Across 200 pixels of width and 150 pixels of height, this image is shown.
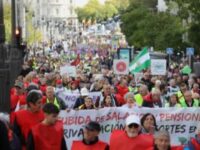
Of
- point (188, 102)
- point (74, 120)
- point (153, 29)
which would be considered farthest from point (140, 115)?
point (153, 29)

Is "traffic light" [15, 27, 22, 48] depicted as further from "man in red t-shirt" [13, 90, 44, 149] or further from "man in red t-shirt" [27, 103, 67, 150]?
"man in red t-shirt" [27, 103, 67, 150]

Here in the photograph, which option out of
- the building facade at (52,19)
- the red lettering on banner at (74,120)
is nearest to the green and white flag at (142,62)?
the red lettering on banner at (74,120)

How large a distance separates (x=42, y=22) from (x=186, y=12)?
335ft

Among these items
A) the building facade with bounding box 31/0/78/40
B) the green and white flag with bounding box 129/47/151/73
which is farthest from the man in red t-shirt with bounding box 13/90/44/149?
the building facade with bounding box 31/0/78/40

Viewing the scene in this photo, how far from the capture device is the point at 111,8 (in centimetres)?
19188

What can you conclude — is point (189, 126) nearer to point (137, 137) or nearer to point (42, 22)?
point (137, 137)

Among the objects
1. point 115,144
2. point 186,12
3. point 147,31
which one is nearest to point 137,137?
point 115,144

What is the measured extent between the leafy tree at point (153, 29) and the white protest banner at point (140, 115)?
34.1 meters

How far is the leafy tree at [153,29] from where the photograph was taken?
49.3m

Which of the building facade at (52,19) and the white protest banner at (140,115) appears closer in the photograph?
the white protest banner at (140,115)

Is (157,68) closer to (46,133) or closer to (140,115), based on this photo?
(140,115)

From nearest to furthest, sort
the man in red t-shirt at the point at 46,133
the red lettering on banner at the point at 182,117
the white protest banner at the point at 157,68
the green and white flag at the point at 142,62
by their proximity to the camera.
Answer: the man in red t-shirt at the point at 46,133 → the red lettering on banner at the point at 182,117 → the white protest banner at the point at 157,68 → the green and white flag at the point at 142,62

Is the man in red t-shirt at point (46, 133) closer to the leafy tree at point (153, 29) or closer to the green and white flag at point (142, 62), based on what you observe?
the green and white flag at point (142, 62)

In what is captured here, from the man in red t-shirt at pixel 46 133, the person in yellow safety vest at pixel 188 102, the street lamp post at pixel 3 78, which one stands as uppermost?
the street lamp post at pixel 3 78
